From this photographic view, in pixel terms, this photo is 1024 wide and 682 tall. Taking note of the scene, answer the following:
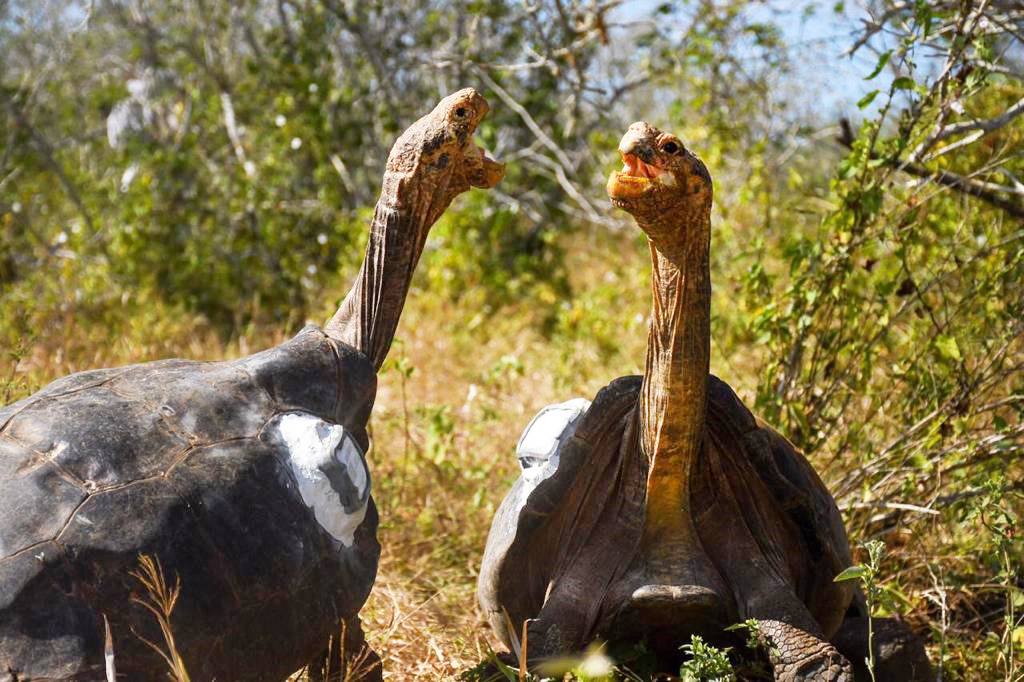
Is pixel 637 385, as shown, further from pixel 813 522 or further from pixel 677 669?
pixel 677 669

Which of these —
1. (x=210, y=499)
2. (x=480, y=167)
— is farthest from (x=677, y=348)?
(x=210, y=499)

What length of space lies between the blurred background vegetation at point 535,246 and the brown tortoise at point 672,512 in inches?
17.9

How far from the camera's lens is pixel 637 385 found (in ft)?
8.09

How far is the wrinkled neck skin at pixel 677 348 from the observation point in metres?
2.32

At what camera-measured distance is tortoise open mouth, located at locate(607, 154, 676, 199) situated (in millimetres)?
2213

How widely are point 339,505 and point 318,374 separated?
11.4 inches

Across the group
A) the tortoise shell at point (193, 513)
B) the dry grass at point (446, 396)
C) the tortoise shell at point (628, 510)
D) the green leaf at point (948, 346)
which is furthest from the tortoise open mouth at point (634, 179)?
the green leaf at point (948, 346)

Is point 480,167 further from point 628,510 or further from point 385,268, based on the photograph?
point 628,510

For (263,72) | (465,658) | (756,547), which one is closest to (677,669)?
(756,547)

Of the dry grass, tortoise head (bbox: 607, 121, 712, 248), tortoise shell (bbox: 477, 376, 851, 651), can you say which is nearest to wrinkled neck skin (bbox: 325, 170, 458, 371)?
tortoise shell (bbox: 477, 376, 851, 651)

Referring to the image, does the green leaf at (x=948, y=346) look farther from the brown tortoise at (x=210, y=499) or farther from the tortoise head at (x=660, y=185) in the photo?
the brown tortoise at (x=210, y=499)

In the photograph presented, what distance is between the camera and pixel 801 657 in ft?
7.52

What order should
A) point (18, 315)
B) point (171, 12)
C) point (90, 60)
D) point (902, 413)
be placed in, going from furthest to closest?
1. point (90, 60)
2. point (171, 12)
3. point (18, 315)
4. point (902, 413)

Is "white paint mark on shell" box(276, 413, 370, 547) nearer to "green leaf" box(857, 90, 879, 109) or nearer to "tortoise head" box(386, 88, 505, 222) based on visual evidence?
"tortoise head" box(386, 88, 505, 222)
